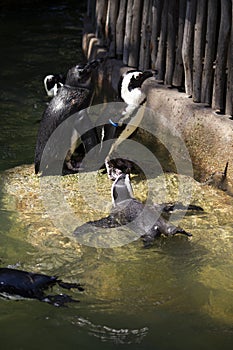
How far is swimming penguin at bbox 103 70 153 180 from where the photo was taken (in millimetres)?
6793

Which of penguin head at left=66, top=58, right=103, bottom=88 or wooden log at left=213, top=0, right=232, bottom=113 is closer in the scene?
wooden log at left=213, top=0, right=232, bottom=113

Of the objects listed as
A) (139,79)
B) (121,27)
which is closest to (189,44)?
(139,79)

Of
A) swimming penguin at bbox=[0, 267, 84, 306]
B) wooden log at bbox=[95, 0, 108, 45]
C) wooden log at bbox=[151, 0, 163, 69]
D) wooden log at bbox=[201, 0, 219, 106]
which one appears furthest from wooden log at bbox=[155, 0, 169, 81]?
swimming penguin at bbox=[0, 267, 84, 306]

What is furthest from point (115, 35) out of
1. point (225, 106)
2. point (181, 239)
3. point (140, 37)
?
point (181, 239)

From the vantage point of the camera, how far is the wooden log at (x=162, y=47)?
699 centimetres

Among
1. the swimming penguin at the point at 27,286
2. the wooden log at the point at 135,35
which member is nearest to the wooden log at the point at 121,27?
the wooden log at the point at 135,35

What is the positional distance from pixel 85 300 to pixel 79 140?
263 centimetres

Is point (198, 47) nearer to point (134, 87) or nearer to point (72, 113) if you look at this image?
point (134, 87)

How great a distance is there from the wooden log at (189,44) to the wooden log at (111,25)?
159 centimetres

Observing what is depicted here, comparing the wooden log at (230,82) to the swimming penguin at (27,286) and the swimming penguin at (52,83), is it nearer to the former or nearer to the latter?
the swimming penguin at (52,83)

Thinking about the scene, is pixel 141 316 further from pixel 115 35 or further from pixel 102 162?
pixel 115 35

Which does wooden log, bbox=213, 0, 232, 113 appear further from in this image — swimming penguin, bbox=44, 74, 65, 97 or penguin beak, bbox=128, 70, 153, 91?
swimming penguin, bbox=44, 74, 65, 97

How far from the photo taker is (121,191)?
5.82 metres

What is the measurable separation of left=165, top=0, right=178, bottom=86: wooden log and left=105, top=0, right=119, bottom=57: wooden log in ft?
4.00
